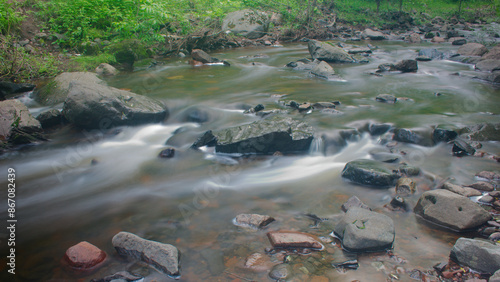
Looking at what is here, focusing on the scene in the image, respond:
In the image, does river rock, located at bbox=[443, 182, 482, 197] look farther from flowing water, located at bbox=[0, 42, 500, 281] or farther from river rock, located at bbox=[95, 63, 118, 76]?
river rock, located at bbox=[95, 63, 118, 76]

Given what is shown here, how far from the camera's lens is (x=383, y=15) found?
87.1 feet

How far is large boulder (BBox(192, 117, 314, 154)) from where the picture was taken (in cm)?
525

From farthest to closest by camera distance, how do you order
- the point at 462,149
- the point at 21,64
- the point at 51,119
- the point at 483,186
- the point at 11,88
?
the point at 21,64 → the point at 11,88 → the point at 51,119 → the point at 462,149 → the point at 483,186

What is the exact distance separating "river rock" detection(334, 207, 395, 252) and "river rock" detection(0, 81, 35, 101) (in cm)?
828

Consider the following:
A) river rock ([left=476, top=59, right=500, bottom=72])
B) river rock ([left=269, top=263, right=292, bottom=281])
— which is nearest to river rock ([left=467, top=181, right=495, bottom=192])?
river rock ([left=269, top=263, right=292, bottom=281])

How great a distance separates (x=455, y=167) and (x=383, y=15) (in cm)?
2551

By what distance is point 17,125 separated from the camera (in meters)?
5.65

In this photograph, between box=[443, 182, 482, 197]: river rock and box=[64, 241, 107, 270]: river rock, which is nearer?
box=[64, 241, 107, 270]: river rock

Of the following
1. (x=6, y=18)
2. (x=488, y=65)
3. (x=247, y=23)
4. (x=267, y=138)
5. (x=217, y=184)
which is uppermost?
(x=6, y=18)

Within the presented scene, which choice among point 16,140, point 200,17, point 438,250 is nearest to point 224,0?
point 200,17

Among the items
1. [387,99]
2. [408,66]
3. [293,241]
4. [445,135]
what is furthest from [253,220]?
[408,66]

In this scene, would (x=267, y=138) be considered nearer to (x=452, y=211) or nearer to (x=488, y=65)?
(x=452, y=211)

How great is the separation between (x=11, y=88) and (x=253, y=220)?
767cm

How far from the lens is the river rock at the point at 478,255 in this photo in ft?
8.36
